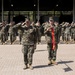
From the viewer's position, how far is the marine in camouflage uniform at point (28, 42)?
12.0m

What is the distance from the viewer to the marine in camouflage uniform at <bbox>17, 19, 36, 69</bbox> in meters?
12.0

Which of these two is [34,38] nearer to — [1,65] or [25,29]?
[25,29]

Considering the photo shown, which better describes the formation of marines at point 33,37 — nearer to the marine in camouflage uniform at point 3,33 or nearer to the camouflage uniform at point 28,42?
the camouflage uniform at point 28,42

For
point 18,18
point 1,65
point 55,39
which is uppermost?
point 18,18

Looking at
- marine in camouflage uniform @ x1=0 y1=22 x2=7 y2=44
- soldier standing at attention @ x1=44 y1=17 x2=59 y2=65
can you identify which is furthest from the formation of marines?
marine in camouflage uniform @ x1=0 y1=22 x2=7 y2=44

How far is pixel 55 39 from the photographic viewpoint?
1293cm

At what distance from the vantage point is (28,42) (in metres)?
12.0

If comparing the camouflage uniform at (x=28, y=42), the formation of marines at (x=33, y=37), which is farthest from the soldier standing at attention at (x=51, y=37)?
the camouflage uniform at (x=28, y=42)

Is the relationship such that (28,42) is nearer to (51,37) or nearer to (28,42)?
(28,42)
